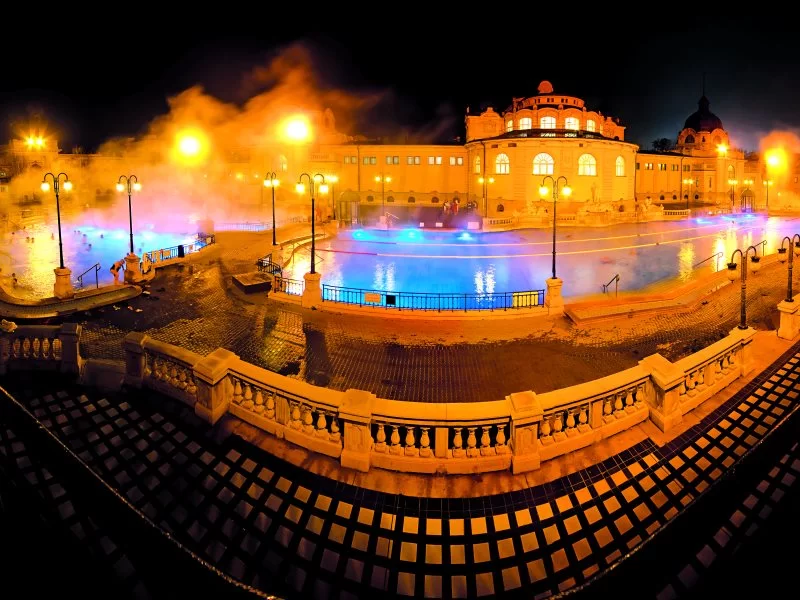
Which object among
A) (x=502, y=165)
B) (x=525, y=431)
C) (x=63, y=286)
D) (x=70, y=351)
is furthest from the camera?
(x=502, y=165)

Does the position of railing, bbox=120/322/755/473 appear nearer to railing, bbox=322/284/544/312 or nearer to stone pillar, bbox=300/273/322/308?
stone pillar, bbox=300/273/322/308

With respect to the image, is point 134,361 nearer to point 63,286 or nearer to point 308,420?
point 308,420

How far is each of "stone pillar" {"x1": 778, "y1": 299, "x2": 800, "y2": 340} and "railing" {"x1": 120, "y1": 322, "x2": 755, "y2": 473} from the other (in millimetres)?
4109

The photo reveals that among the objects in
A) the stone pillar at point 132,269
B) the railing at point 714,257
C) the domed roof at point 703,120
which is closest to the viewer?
the stone pillar at point 132,269

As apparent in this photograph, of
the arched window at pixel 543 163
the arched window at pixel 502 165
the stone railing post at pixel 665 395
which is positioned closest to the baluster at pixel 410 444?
the stone railing post at pixel 665 395

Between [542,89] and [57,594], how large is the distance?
69928mm

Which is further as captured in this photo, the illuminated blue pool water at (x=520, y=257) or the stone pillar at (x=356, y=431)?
the illuminated blue pool water at (x=520, y=257)

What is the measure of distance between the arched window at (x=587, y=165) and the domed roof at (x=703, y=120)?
1534 inches

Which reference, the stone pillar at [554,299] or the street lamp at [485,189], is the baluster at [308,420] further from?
the street lamp at [485,189]

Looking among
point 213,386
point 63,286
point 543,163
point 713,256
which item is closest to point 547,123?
point 543,163

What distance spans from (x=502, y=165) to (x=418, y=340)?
47.0 meters

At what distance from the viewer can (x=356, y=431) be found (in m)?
7.42

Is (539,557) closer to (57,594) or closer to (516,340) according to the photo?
(57,594)

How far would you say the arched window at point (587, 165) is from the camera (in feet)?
185
